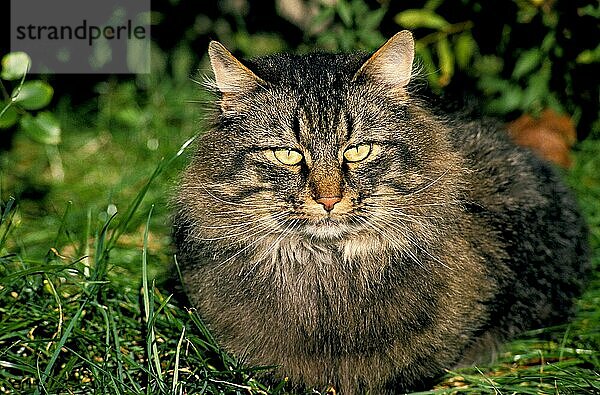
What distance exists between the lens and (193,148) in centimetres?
296

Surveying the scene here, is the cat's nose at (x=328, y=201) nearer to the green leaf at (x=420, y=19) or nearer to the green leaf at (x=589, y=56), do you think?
the green leaf at (x=420, y=19)

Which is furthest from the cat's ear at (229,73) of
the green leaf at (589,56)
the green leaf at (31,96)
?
the green leaf at (589,56)

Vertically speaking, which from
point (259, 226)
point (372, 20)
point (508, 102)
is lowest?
point (259, 226)

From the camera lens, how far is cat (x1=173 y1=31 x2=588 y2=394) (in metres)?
2.49

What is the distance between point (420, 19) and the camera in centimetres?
405

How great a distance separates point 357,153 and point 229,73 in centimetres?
51

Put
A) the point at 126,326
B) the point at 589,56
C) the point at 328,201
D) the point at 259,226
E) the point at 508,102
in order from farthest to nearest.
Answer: the point at 508,102 < the point at 589,56 < the point at 126,326 < the point at 259,226 < the point at 328,201

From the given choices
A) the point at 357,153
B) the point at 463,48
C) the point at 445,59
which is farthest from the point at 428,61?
the point at 357,153

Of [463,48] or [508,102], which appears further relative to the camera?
[508,102]

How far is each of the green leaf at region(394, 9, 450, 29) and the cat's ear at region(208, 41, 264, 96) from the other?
169 cm

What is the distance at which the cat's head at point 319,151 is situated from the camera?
246cm

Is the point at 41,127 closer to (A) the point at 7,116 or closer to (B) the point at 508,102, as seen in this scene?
(A) the point at 7,116

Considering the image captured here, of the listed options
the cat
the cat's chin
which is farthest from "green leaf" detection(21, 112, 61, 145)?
the cat's chin

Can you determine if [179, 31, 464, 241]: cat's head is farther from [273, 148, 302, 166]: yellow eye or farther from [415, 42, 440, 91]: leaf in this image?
[415, 42, 440, 91]: leaf
